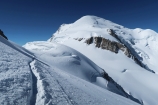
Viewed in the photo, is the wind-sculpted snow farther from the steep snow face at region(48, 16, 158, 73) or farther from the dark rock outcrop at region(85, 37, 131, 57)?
the steep snow face at region(48, 16, 158, 73)

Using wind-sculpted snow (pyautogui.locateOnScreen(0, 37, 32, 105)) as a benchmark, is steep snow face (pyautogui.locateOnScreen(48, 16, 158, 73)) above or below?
above

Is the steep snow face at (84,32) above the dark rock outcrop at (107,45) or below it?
above

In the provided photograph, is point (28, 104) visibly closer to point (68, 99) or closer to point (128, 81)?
point (68, 99)

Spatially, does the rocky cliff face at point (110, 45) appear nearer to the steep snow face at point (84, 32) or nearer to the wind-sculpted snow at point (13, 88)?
the steep snow face at point (84, 32)

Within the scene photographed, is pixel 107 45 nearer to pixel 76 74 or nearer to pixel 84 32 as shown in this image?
pixel 84 32

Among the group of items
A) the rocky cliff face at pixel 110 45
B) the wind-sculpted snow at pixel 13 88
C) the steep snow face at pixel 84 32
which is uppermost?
the steep snow face at pixel 84 32

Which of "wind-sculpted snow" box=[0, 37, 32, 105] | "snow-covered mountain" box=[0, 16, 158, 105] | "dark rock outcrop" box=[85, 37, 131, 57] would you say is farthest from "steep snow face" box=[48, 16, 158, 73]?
"wind-sculpted snow" box=[0, 37, 32, 105]

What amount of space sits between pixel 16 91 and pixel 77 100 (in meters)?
1.75

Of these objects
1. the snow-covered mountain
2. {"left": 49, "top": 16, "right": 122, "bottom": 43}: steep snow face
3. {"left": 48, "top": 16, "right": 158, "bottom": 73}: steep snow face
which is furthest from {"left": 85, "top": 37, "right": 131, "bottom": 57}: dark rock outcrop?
{"left": 48, "top": 16, "right": 158, "bottom": 73}: steep snow face

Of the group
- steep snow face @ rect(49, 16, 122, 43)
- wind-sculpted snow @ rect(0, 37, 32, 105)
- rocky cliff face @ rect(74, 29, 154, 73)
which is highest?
steep snow face @ rect(49, 16, 122, 43)

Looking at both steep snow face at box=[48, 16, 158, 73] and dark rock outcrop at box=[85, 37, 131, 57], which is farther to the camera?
steep snow face at box=[48, 16, 158, 73]

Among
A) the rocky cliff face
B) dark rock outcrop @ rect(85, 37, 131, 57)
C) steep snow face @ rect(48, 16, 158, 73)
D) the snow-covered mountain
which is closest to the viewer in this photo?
the snow-covered mountain

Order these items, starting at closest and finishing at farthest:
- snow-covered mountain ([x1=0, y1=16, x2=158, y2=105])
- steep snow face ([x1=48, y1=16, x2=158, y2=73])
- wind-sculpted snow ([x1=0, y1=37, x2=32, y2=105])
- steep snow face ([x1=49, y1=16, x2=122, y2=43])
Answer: wind-sculpted snow ([x1=0, y1=37, x2=32, y2=105])
snow-covered mountain ([x1=0, y1=16, x2=158, y2=105])
steep snow face ([x1=49, y1=16, x2=122, y2=43])
steep snow face ([x1=48, y1=16, x2=158, y2=73])

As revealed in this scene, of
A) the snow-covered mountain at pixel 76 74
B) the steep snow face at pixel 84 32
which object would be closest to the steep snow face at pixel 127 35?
the steep snow face at pixel 84 32
